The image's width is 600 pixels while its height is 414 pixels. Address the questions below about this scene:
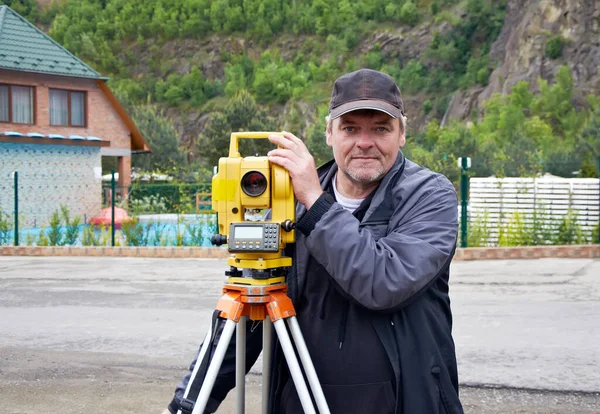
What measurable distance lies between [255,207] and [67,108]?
30526mm

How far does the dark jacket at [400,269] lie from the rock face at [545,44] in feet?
245

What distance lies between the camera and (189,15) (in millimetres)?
136750

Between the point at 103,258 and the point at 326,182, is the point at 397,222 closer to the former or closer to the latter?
the point at 326,182

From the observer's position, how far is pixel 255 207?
2234 millimetres

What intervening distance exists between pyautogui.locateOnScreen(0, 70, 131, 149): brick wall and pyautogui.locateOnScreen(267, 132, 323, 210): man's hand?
2804cm

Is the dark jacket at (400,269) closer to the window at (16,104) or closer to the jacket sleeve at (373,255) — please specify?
the jacket sleeve at (373,255)

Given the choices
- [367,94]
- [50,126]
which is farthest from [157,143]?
[367,94]

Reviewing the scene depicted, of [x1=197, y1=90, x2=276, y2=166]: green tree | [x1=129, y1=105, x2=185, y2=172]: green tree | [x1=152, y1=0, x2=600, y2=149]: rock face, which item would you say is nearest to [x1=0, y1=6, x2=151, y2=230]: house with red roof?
[x1=129, y1=105, x2=185, y2=172]: green tree

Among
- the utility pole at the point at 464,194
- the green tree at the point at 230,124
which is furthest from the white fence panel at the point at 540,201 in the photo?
the green tree at the point at 230,124

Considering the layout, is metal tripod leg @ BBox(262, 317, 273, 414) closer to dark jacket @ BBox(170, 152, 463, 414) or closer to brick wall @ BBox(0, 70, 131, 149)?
dark jacket @ BBox(170, 152, 463, 414)

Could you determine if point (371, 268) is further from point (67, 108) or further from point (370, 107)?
point (67, 108)

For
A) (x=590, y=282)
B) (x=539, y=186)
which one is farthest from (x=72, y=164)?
(x=590, y=282)

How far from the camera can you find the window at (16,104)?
2931 centimetres

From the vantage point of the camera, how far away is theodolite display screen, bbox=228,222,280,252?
2197 mm
